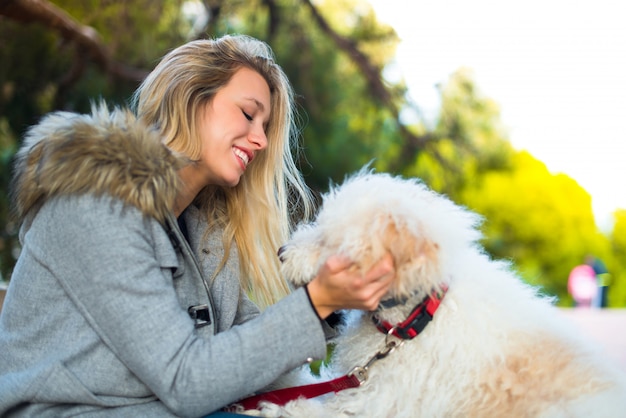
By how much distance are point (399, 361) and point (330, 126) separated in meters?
5.35

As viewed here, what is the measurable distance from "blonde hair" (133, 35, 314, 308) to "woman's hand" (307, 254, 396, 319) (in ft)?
2.54

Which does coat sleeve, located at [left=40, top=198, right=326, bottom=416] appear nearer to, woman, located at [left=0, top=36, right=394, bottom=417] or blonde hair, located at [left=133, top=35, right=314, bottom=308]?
woman, located at [left=0, top=36, right=394, bottom=417]

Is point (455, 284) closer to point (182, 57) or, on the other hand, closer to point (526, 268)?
point (182, 57)

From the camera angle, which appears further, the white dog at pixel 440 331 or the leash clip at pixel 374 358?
the leash clip at pixel 374 358

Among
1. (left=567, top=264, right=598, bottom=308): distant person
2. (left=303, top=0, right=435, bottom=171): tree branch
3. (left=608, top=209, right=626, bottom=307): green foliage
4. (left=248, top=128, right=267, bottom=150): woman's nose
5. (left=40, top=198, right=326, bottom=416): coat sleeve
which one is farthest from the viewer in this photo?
(left=608, top=209, right=626, bottom=307): green foliage

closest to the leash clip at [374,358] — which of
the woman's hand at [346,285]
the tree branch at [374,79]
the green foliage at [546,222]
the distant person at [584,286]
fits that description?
the woman's hand at [346,285]

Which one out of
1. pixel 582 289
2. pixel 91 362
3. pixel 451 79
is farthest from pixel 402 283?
pixel 582 289

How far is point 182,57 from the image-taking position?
2.51 metres

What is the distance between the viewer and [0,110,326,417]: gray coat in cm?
175

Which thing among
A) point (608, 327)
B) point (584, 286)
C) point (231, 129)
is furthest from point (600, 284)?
point (231, 129)

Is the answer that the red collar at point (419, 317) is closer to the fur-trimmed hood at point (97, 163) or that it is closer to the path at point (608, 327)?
the fur-trimmed hood at point (97, 163)

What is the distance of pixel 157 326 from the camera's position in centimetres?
175

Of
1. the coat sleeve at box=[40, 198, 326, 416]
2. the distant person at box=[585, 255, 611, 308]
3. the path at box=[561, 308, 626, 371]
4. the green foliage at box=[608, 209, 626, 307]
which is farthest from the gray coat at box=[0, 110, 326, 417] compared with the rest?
the green foliage at box=[608, 209, 626, 307]

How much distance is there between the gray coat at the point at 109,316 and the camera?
5.75 feet
